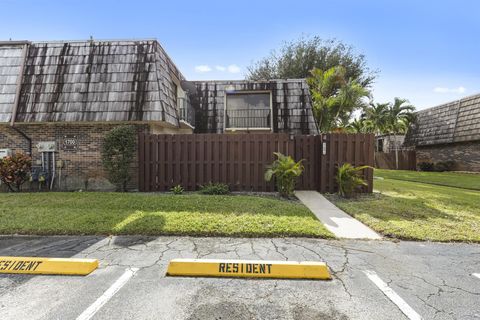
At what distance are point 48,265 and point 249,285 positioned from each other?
108 inches

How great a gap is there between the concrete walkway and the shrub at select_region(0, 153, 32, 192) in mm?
9198

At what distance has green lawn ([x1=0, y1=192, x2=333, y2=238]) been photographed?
5.11 m

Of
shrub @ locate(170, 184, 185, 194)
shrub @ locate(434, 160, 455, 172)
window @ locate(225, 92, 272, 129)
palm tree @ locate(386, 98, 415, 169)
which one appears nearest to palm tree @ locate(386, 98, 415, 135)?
palm tree @ locate(386, 98, 415, 169)

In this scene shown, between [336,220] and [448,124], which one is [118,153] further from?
[448,124]

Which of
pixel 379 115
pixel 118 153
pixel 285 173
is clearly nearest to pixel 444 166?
pixel 379 115

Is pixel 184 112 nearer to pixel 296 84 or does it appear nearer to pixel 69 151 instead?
pixel 69 151

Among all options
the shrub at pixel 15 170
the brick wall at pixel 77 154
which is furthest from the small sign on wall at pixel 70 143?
the shrub at pixel 15 170

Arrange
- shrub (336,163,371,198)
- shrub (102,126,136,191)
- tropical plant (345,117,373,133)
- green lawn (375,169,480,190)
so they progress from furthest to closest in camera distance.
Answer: tropical plant (345,117,373,133), green lawn (375,169,480,190), shrub (102,126,136,191), shrub (336,163,371,198)

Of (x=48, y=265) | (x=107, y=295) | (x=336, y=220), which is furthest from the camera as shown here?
(x=336, y=220)

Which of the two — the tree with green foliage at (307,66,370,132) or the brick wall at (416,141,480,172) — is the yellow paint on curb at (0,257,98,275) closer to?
the tree with green foliage at (307,66,370,132)

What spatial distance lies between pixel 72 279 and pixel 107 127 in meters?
7.27

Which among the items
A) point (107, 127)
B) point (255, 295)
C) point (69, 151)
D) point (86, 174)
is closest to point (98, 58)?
point (107, 127)

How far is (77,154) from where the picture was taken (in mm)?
9719

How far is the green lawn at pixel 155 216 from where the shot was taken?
5.11 metres
